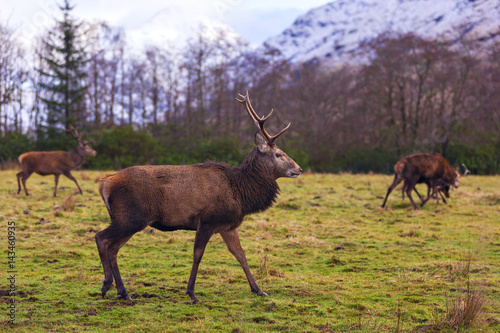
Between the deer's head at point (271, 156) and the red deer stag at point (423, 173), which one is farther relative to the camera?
the red deer stag at point (423, 173)

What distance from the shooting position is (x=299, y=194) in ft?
60.3

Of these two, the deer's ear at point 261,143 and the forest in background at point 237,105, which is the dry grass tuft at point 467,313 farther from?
the forest in background at point 237,105

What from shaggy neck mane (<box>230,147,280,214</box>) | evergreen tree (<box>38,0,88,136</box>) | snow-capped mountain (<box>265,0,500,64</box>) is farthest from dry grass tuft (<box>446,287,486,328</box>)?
snow-capped mountain (<box>265,0,500,64</box>)

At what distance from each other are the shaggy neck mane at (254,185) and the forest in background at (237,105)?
81.7 ft

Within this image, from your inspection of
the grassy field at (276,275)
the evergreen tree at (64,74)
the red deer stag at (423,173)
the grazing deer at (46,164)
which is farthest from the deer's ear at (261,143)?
the evergreen tree at (64,74)

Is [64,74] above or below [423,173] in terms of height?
above

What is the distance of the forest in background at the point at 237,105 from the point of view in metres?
33.2

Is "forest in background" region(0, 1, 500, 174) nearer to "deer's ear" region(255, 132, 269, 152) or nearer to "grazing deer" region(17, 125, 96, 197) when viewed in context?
"grazing deer" region(17, 125, 96, 197)

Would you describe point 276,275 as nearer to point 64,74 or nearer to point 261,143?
point 261,143

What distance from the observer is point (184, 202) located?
249 inches

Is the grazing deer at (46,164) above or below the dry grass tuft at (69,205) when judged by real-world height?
above

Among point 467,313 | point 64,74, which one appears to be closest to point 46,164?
point 467,313

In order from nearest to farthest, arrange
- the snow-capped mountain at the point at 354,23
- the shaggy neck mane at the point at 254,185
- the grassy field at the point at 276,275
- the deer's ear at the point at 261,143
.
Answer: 1. the grassy field at the point at 276,275
2. the shaggy neck mane at the point at 254,185
3. the deer's ear at the point at 261,143
4. the snow-capped mountain at the point at 354,23

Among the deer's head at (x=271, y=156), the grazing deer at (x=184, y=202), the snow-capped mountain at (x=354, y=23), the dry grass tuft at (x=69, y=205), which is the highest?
the snow-capped mountain at (x=354, y=23)
